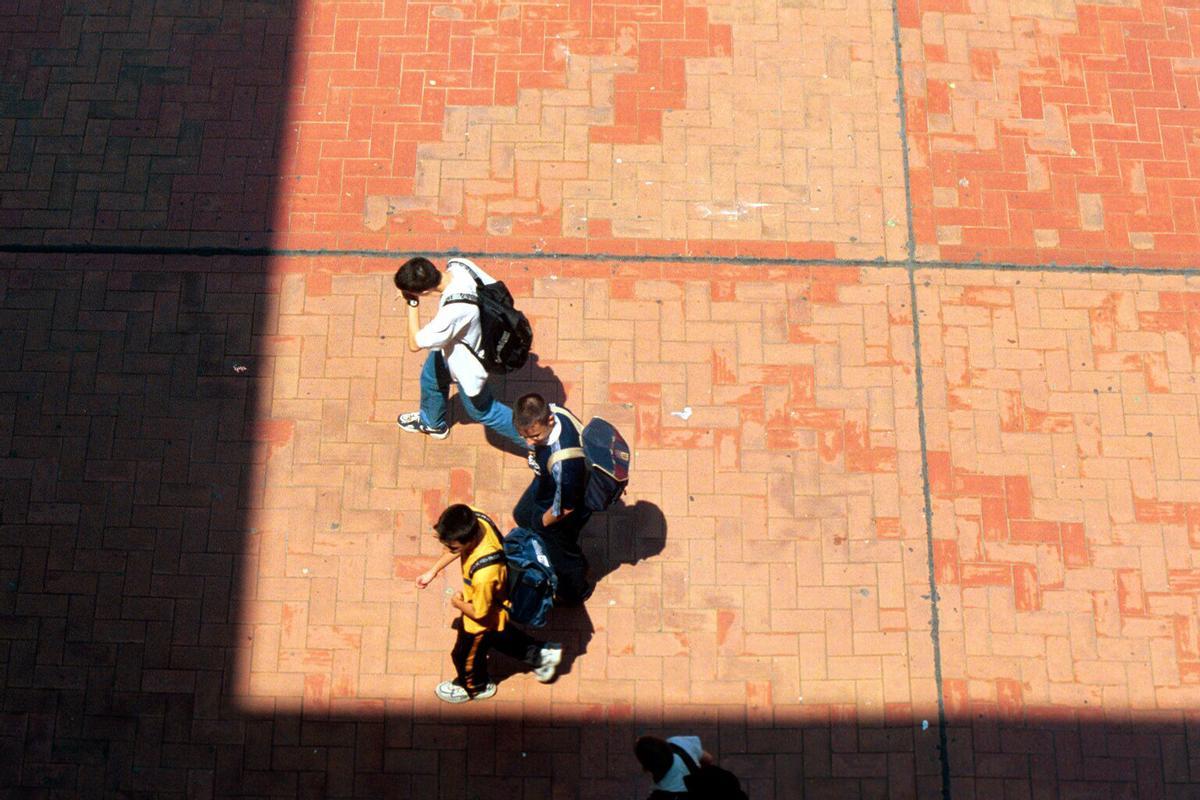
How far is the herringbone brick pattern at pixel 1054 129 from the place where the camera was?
7277mm

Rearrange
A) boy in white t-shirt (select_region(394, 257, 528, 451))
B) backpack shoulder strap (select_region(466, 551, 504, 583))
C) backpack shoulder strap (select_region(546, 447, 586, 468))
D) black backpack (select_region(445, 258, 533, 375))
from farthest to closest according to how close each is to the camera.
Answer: black backpack (select_region(445, 258, 533, 375))
boy in white t-shirt (select_region(394, 257, 528, 451))
backpack shoulder strap (select_region(546, 447, 586, 468))
backpack shoulder strap (select_region(466, 551, 504, 583))

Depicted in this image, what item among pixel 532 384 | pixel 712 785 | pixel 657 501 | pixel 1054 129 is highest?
pixel 1054 129

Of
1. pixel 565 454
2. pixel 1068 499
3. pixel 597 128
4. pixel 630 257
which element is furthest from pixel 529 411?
pixel 1068 499

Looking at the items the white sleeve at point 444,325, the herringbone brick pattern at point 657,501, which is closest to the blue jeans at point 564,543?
the herringbone brick pattern at point 657,501

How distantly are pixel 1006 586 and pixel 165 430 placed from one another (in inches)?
221

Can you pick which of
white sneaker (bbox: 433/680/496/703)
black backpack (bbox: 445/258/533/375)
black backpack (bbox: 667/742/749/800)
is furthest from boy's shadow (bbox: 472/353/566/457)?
black backpack (bbox: 667/742/749/800)

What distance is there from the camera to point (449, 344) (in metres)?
5.59

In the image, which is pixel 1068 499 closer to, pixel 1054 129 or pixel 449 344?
pixel 1054 129

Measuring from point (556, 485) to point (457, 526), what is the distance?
0.65 metres

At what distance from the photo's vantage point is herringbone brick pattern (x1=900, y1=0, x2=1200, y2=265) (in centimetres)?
728

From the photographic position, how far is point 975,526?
257 inches

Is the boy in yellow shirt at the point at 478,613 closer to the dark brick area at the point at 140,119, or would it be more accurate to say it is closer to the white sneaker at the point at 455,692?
the white sneaker at the point at 455,692

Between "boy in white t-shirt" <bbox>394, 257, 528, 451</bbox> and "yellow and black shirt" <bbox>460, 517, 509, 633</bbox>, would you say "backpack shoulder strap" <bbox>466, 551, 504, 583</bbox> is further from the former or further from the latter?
"boy in white t-shirt" <bbox>394, 257, 528, 451</bbox>

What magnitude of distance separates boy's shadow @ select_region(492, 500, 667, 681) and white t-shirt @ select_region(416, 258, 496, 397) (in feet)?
4.36
